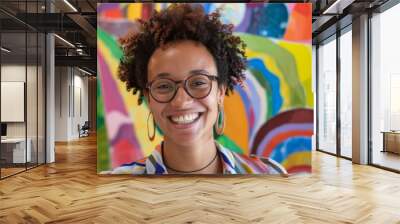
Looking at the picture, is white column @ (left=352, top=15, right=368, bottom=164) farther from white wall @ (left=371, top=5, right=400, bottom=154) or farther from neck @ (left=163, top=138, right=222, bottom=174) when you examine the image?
neck @ (left=163, top=138, right=222, bottom=174)

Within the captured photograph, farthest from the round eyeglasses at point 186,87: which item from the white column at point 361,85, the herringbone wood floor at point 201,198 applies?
the white column at point 361,85

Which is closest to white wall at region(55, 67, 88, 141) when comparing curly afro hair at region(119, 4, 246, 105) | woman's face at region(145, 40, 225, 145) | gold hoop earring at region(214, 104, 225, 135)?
curly afro hair at region(119, 4, 246, 105)

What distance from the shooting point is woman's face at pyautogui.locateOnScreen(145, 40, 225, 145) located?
6.14 m

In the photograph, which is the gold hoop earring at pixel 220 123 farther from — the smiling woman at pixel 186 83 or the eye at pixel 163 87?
the eye at pixel 163 87

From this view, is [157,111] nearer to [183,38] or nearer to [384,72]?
[183,38]

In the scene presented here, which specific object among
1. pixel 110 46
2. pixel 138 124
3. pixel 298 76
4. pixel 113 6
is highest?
pixel 113 6

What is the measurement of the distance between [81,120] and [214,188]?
599 inches

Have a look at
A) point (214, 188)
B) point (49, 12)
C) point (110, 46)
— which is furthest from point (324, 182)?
point (49, 12)

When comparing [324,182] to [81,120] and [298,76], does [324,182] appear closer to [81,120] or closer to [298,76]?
[298,76]

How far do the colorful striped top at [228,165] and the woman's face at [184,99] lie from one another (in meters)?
0.48

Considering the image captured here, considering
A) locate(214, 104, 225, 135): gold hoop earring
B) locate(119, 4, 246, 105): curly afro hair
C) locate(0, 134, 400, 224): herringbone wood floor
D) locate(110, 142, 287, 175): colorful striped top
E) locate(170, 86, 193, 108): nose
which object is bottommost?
locate(0, 134, 400, 224): herringbone wood floor

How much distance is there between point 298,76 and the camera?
21.8ft

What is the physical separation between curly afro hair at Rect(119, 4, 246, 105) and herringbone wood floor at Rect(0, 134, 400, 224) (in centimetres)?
165

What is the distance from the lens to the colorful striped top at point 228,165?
6.59m
